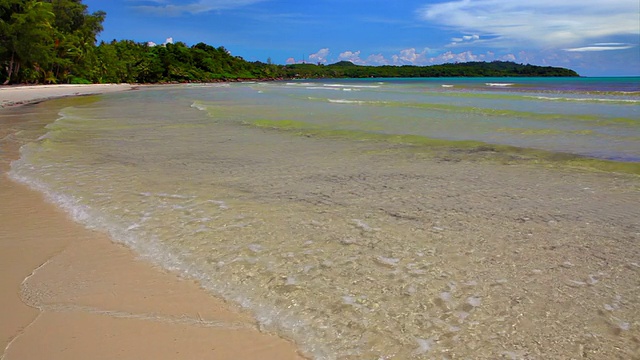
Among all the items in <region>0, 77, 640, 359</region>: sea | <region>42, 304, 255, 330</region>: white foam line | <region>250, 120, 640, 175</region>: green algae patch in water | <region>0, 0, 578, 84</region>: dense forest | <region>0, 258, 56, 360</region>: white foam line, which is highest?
<region>0, 0, 578, 84</region>: dense forest

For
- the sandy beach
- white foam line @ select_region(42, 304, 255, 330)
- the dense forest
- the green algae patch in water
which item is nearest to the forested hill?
the dense forest

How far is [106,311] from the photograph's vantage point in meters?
2.94

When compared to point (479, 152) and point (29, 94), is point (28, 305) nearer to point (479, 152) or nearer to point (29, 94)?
point (479, 152)

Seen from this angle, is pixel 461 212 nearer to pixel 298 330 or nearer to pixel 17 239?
pixel 298 330

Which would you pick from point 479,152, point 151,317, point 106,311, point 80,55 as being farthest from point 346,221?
point 80,55

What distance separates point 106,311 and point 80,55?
206ft

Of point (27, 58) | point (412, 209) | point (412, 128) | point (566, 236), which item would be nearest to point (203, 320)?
point (412, 209)

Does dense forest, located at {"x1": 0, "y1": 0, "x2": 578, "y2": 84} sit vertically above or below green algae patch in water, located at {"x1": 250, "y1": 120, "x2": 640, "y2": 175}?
above

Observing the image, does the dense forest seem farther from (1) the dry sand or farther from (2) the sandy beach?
(2) the sandy beach

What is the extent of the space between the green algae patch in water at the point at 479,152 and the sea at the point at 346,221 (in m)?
0.07

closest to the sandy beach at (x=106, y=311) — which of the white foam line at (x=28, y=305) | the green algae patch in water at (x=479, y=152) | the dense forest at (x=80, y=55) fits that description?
the white foam line at (x=28, y=305)

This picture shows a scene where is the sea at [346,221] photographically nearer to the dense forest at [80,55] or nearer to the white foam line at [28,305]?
the white foam line at [28,305]

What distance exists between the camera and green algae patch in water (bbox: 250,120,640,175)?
7.66m

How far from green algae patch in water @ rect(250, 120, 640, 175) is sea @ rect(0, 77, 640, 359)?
71 mm
